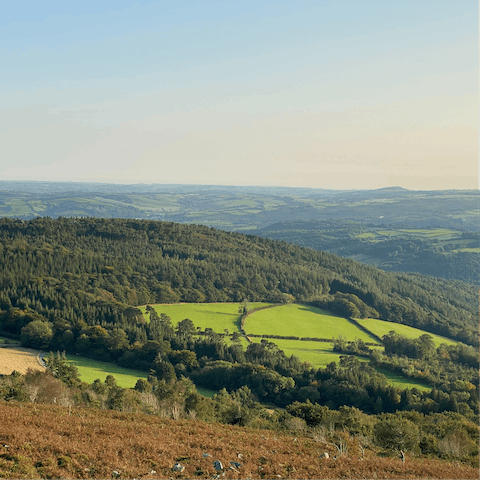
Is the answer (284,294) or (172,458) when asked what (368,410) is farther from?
(284,294)

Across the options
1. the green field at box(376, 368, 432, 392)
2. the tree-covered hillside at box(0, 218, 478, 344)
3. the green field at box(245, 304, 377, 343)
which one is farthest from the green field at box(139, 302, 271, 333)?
the green field at box(376, 368, 432, 392)

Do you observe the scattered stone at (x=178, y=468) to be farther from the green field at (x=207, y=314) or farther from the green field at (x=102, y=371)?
the green field at (x=207, y=314)

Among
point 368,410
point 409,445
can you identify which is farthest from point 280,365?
point 409,445

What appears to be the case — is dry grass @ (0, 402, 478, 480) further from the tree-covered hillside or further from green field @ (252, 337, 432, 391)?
the tree-covered hillside

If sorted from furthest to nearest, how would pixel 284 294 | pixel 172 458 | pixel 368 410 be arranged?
pixel 284 294, pixel 368 410, pixel 172 458

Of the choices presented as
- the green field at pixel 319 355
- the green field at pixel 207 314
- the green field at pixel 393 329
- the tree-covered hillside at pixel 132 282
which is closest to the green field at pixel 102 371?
the tree-covered hillside at pixel 132 282

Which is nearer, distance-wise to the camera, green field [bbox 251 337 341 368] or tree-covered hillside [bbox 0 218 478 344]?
green field [bbox 251 337 341 368]
